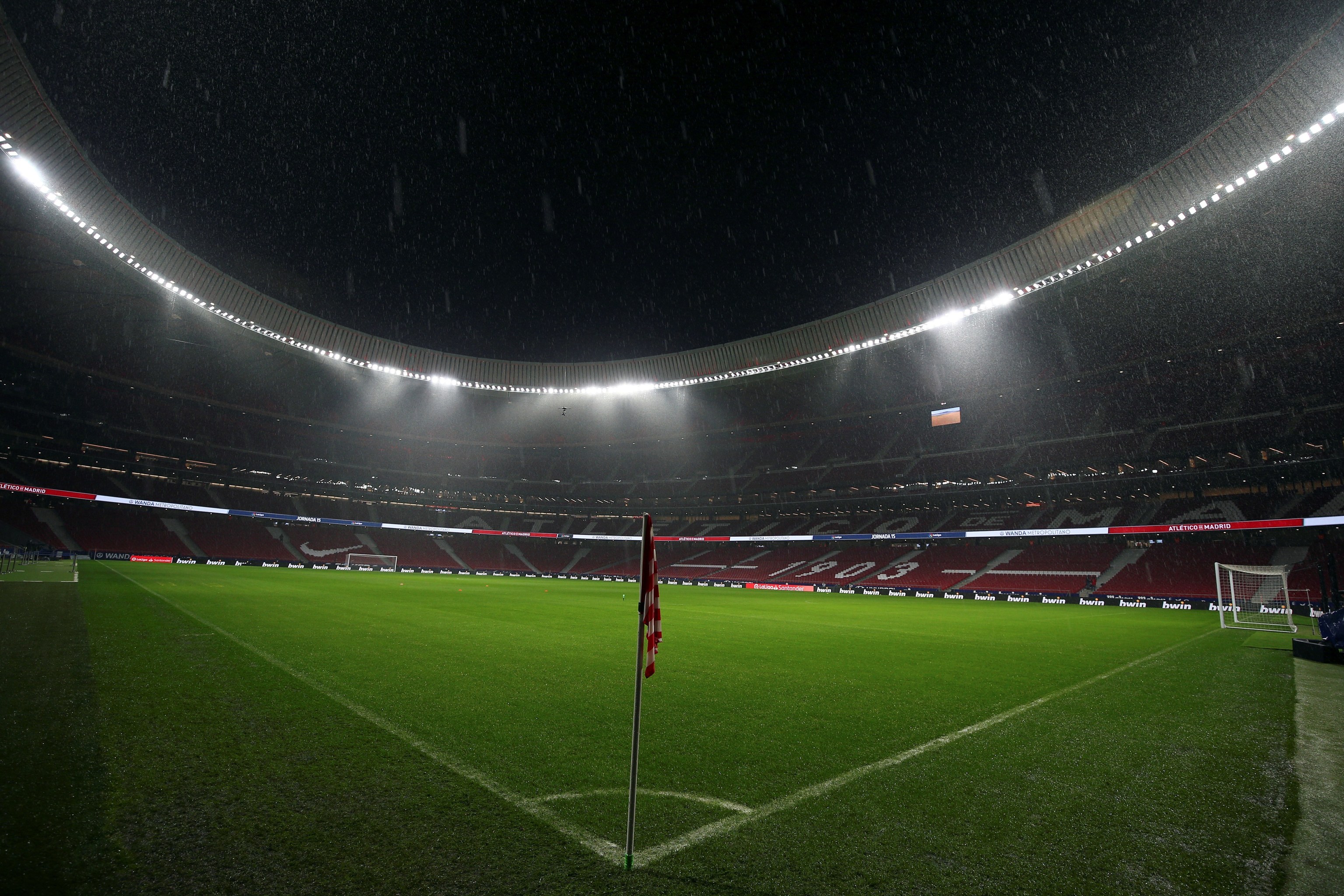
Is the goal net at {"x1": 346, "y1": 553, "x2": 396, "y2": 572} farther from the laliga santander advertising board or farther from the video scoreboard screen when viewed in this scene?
the video scoreboard screen

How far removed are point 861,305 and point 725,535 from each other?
2215 centimetres

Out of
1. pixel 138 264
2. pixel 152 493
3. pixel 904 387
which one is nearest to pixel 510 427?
pixel 152 493

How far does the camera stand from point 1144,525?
33219 millimetres

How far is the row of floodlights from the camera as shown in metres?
23.2

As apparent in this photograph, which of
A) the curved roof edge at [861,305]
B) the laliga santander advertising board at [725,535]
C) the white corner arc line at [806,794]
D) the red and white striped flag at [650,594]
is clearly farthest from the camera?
the laliga santander advertising board at [725,535]

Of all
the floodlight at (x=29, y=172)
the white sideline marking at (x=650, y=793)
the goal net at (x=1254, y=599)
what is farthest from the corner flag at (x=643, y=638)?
the floodlight at (x=29, y=172)

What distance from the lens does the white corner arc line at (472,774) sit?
2.88 m

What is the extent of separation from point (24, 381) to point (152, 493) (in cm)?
993

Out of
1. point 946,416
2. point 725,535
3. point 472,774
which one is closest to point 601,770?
point 472,774

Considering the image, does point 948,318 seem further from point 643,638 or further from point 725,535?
point 643,638

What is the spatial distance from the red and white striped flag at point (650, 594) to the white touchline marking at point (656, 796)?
731mm

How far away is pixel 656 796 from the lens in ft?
11.7

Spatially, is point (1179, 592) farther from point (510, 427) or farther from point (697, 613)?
point (510, 427)

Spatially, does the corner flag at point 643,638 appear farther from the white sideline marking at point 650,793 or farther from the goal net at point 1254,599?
the goal net at point 1254,599
